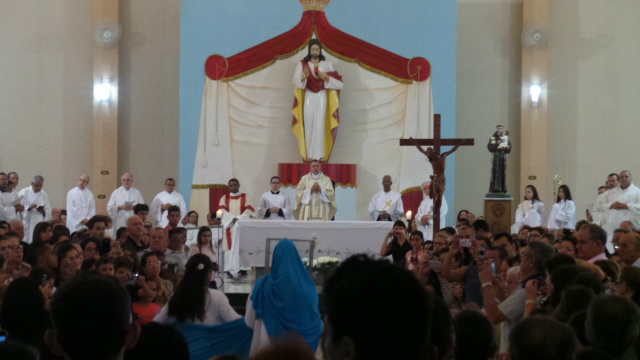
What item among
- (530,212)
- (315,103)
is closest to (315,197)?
(315,103)

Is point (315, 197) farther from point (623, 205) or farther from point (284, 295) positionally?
point (284, 295)

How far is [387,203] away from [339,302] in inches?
459

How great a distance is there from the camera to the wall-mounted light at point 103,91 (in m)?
14.9

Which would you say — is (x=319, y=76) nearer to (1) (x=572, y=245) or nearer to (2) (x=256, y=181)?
(2) (x=256, y=181)

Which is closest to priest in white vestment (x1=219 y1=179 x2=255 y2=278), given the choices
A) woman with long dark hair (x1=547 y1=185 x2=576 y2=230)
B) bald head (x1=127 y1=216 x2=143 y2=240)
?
bald head (x1=127 y1=216 x2=143 y2=240)

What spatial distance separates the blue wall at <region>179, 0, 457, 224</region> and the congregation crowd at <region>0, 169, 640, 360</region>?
5015 millimetres

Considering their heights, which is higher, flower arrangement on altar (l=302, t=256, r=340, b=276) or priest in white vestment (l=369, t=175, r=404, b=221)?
priest in white vestment (l=369, t=175, r=404, b=221)

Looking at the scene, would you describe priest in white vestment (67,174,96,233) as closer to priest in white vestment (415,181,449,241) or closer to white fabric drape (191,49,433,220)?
white fabric drape (191,49,433,220)

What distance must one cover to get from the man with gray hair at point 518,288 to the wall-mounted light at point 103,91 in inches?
449

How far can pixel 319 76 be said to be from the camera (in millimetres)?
14172

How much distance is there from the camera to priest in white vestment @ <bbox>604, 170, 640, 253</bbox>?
41.2 feet

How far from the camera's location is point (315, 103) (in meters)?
14.4

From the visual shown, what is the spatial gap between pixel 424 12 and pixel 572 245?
32.2 feet

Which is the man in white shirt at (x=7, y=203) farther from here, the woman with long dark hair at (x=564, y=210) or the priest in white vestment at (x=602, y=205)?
the priest in white vestment at (x=602, y=205)
